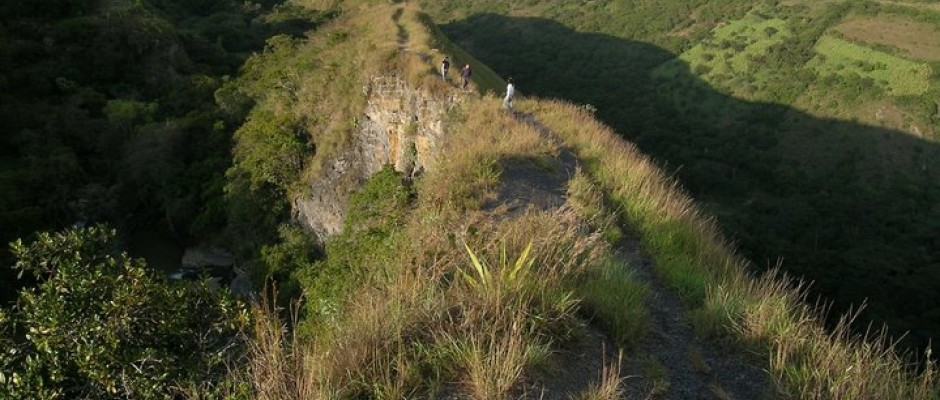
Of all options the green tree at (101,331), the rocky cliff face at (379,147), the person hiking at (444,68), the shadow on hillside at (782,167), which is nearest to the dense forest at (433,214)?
the green tree at (101,331)

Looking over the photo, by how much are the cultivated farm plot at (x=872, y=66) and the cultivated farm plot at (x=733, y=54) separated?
7049 millimetres

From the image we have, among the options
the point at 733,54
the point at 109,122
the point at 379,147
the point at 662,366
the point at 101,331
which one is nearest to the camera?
the point at 101,331

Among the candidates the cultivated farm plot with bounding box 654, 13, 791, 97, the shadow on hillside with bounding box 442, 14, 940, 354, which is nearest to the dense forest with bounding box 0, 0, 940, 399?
the shadow on hillside with bounding box 442, 14, 940, 354

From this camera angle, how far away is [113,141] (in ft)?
107

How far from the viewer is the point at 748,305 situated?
4789 mm

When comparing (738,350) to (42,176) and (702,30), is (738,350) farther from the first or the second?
(702,30)

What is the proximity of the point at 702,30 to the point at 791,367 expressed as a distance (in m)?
106

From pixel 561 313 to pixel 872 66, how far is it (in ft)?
307

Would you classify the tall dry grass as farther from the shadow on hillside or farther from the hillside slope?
the shadow on hillside

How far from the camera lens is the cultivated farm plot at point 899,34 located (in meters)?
80.5

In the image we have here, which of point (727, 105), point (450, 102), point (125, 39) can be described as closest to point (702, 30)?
point (727, 105)

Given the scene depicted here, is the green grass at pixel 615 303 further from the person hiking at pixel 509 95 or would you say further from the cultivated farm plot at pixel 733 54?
the cultivated farm plot at pixel 733 54

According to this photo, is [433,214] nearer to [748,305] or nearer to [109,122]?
[748,305]

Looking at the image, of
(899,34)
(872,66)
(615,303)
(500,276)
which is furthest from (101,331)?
(899,34)
